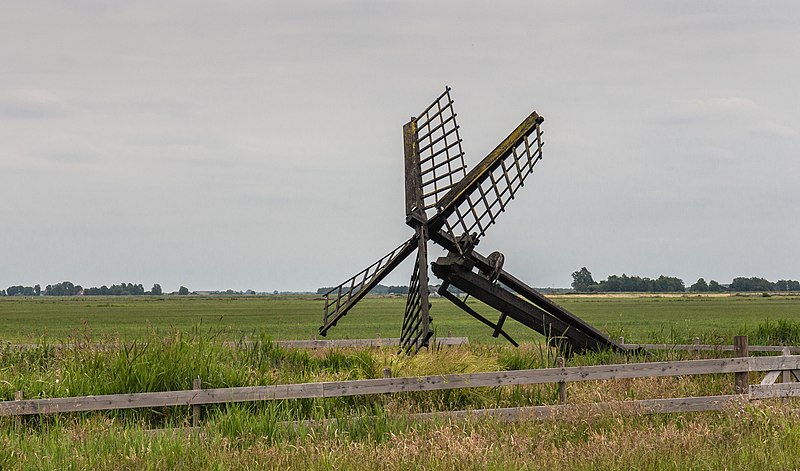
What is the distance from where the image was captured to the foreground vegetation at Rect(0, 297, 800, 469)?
8.87 meters

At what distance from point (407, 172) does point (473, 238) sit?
2210 mm

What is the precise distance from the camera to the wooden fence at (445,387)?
37.7 ft

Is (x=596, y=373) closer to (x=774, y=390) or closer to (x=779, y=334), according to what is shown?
(x=774, y=390)

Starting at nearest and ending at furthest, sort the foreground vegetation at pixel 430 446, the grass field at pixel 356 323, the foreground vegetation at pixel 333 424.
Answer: the foreground vegetation at pixel 430 446, the foreground vegetation at pixel 333 424, the grass field at pixel 356 323

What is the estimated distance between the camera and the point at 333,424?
10875mm

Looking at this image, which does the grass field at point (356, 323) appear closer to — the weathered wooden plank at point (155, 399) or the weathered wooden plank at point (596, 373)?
the weathered wooden plank at point (155, 399)

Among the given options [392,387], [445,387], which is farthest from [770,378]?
[392,387]

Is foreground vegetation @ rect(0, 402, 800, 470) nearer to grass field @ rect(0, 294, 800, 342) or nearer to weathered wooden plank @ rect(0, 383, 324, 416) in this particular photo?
weathered wooden plank @ rect(0, 383, 324, 416)

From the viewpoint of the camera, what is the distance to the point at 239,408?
11859 mm

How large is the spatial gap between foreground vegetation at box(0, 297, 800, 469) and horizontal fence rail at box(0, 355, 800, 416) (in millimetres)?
217

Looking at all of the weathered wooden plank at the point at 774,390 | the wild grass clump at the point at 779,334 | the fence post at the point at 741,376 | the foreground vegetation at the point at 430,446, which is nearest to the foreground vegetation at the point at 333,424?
the foreground vegetation at the point at 430,446

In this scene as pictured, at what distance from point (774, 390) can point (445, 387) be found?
15.6 feet

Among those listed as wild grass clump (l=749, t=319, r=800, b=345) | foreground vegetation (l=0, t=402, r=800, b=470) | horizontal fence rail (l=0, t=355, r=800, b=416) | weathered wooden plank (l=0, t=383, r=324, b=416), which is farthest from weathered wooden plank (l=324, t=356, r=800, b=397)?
wild grass clump (l=749, t=319, r=800, b=345)

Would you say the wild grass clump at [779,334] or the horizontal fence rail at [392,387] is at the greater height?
the wild grass clump at [779,334]
